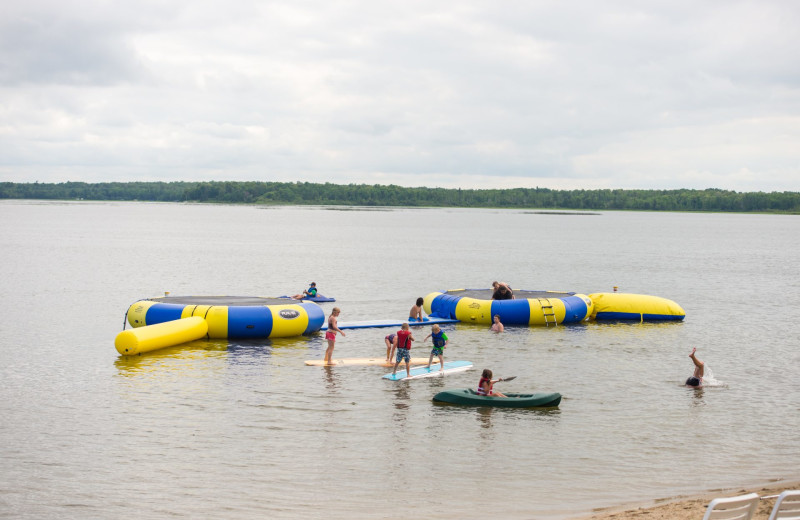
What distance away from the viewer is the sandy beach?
33.1ft

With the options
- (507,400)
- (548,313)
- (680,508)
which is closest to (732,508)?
(680,508)

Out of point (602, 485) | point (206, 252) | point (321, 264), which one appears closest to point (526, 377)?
point (602, 485)

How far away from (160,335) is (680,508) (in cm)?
1556

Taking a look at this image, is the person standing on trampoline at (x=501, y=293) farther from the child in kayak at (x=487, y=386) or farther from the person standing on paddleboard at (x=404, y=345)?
the child in kayak at (x=487, y=386)

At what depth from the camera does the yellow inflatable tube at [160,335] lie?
70.3ft

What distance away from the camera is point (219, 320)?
78.7 feet

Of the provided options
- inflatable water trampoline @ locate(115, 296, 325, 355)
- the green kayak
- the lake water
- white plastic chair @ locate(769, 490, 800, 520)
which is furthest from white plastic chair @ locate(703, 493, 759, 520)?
inflatable water trampoline @ locate(115, 296, 325, 355)

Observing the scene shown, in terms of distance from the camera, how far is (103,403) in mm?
16688

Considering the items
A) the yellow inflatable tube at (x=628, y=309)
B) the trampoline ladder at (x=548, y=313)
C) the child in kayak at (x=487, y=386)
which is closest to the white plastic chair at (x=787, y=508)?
the child in kayak at (x=487, y=386)

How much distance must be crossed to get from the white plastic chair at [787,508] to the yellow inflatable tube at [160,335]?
17280 millimetres

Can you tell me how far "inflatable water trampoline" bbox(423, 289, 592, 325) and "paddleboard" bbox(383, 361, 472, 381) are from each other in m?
7.33

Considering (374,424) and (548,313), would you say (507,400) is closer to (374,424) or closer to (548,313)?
(374,424)

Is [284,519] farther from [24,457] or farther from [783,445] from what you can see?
[783,445]

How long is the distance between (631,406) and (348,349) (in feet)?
31.3
